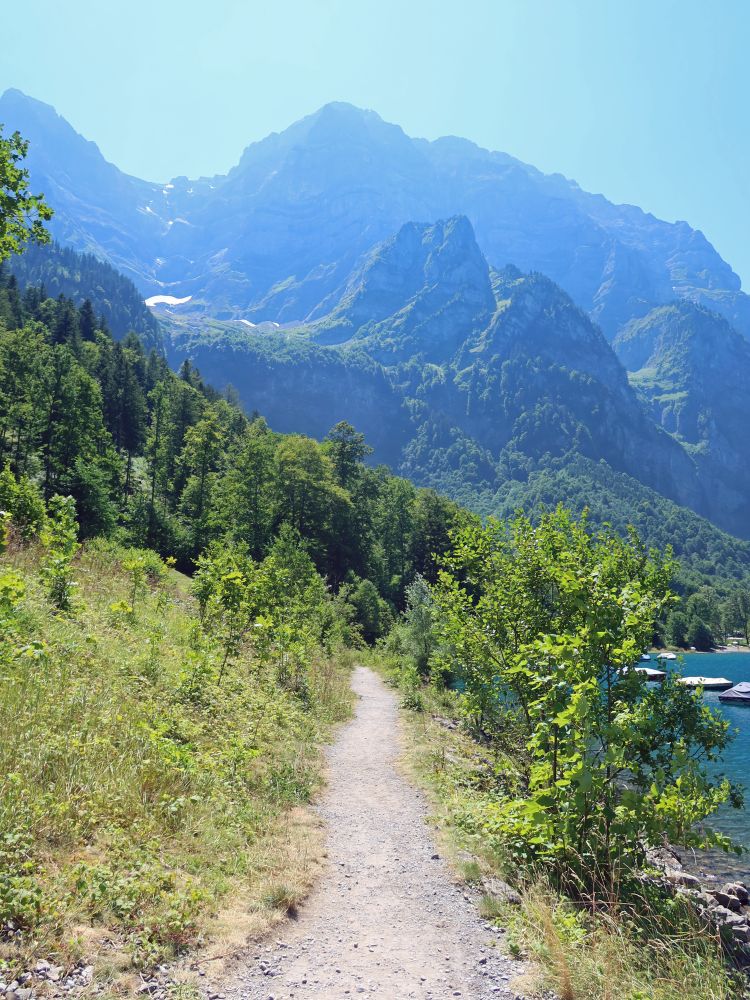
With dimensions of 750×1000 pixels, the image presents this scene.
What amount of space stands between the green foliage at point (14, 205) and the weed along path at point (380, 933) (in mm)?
13467

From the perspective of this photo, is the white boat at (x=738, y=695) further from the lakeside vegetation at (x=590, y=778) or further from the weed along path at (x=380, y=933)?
the weed along path at (x=380, y=933)

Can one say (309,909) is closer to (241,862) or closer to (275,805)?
(241,862)

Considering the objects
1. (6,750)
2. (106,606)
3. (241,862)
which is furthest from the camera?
(106,606)

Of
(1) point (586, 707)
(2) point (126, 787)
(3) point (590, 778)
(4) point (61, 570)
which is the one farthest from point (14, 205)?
(3) point (590, 778)

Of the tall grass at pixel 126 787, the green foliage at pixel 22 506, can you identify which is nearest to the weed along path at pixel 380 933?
the tall grass at pixel 126 787

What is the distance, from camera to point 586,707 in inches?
245

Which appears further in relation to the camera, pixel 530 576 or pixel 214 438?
pixel 214 438

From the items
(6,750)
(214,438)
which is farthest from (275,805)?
(214,438)

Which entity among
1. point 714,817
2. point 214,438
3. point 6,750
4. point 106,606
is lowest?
point 714,817

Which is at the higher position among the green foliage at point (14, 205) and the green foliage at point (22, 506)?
the green foliage at point (14, 205)

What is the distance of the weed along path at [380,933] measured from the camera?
5441 millimetres

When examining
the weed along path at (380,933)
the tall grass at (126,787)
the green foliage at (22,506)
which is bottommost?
the weed along path at (380,933)

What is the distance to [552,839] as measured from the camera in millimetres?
7348

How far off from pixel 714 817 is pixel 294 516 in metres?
43.9
